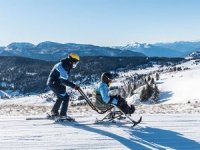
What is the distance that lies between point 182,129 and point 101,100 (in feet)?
9.23

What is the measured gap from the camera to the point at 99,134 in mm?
10961

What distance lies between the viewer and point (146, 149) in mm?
9555

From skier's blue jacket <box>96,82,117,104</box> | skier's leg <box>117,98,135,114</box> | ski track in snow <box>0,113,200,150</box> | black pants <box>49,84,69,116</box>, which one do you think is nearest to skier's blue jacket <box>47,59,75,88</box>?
black pants <box>49,84,69,116</box>

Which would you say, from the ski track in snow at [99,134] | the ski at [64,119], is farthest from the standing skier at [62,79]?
the ski track in snow at [99,134]

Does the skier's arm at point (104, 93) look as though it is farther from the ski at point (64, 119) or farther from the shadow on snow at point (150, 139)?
the ski at point (64, 119)

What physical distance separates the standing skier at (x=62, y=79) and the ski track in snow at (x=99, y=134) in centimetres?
75

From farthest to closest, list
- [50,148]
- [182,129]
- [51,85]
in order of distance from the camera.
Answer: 1. [51,85]
2. [182,129]
3. [50,148]

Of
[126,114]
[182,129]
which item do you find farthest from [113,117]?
[182,129]

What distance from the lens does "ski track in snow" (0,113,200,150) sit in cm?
973

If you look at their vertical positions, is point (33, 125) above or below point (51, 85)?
below

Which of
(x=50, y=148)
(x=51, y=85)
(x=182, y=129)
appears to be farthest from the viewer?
(x=51, y=85)

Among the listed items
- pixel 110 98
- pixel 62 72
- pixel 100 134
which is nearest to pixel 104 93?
pixel 110 98

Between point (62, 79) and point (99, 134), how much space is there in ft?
8.18

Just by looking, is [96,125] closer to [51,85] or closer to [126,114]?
[126,114]
